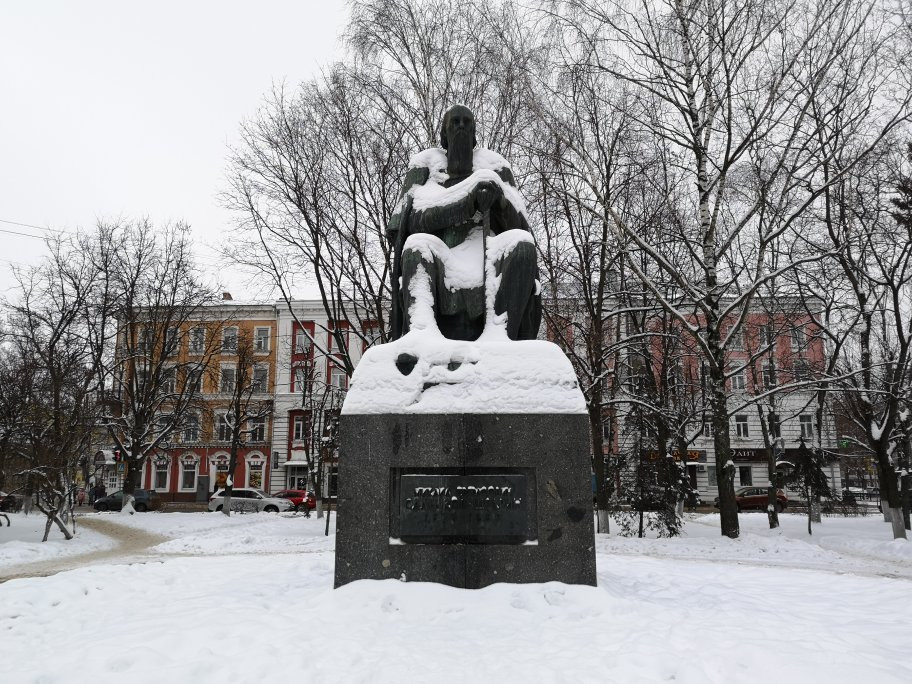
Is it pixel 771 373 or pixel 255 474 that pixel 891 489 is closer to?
pixel 771 373

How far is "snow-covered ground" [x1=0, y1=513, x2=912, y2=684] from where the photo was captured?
9.39ft

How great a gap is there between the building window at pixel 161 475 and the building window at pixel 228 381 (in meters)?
5.57

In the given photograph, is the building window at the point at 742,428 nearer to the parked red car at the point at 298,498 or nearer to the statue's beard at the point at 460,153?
the parked red car at the point at 298,498

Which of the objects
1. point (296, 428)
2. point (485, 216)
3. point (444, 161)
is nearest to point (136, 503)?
point (296, 428)

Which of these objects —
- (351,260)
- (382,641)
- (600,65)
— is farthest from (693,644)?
(351,260)

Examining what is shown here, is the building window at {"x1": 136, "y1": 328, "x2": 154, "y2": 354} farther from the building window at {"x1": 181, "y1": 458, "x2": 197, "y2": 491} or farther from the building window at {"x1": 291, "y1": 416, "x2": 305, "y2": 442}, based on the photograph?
the building window at {"x1": 181, "y1": 458, "x2": 197, "y2": 491}

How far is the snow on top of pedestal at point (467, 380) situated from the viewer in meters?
4.28

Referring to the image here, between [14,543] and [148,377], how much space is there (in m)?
14.2

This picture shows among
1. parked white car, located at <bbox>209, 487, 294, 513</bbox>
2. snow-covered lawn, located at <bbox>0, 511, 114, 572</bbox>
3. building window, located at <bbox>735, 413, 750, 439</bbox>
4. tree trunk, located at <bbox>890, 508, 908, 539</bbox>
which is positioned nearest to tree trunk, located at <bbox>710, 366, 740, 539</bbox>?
tree trunk, located at <bbox>890, 508, 908, 539</bbox>

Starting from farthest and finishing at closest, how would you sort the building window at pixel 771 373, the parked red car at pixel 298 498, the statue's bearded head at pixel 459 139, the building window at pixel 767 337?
1. the parked red car at pixel 298 498
2. the building window at pixel 771 373
3. the building window at pixel 767 337
4. the statue's bearded head at pixel 459 139

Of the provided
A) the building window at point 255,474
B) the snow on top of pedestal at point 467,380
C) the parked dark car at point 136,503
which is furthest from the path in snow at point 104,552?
the building window at point 255,474

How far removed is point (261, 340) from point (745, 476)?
29446 millimetres

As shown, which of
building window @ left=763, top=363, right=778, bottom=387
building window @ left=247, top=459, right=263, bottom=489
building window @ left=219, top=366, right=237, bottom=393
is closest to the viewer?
building window @ left=763, top=363, right=778, bottom=387

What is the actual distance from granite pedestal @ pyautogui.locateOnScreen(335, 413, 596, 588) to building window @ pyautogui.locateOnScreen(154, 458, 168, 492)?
38.8 metres
